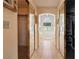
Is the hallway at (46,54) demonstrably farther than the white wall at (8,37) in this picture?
Yes

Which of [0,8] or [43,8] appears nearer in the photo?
[0,8]

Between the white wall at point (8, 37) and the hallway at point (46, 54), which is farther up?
the white wall at point (8, 37)

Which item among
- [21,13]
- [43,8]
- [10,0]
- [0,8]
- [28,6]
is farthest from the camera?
[43,8]

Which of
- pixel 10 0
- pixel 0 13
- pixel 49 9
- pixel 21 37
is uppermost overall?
pixel 49 9

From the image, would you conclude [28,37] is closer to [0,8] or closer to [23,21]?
[23,21]

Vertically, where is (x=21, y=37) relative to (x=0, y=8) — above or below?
below

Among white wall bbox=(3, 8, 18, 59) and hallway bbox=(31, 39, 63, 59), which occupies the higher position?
white wall bbox=(3, 8, 18, 59)

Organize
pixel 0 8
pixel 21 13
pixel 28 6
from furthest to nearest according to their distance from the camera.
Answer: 1. pixel 21 13
2. pixel 28 6
3. pixel 0 8

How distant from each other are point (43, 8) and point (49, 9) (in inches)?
Answer: 19.4

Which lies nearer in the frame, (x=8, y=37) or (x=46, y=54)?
(x=8, y=37)

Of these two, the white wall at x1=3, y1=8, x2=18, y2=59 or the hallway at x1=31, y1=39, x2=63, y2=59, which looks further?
the hallway at x1=31, y1=39, x2=63, y2=59

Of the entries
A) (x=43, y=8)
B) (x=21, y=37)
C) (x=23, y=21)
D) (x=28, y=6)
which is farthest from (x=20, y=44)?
(x=43, y=8)

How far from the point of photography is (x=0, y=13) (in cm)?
211

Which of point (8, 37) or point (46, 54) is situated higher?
point (8, 37)
